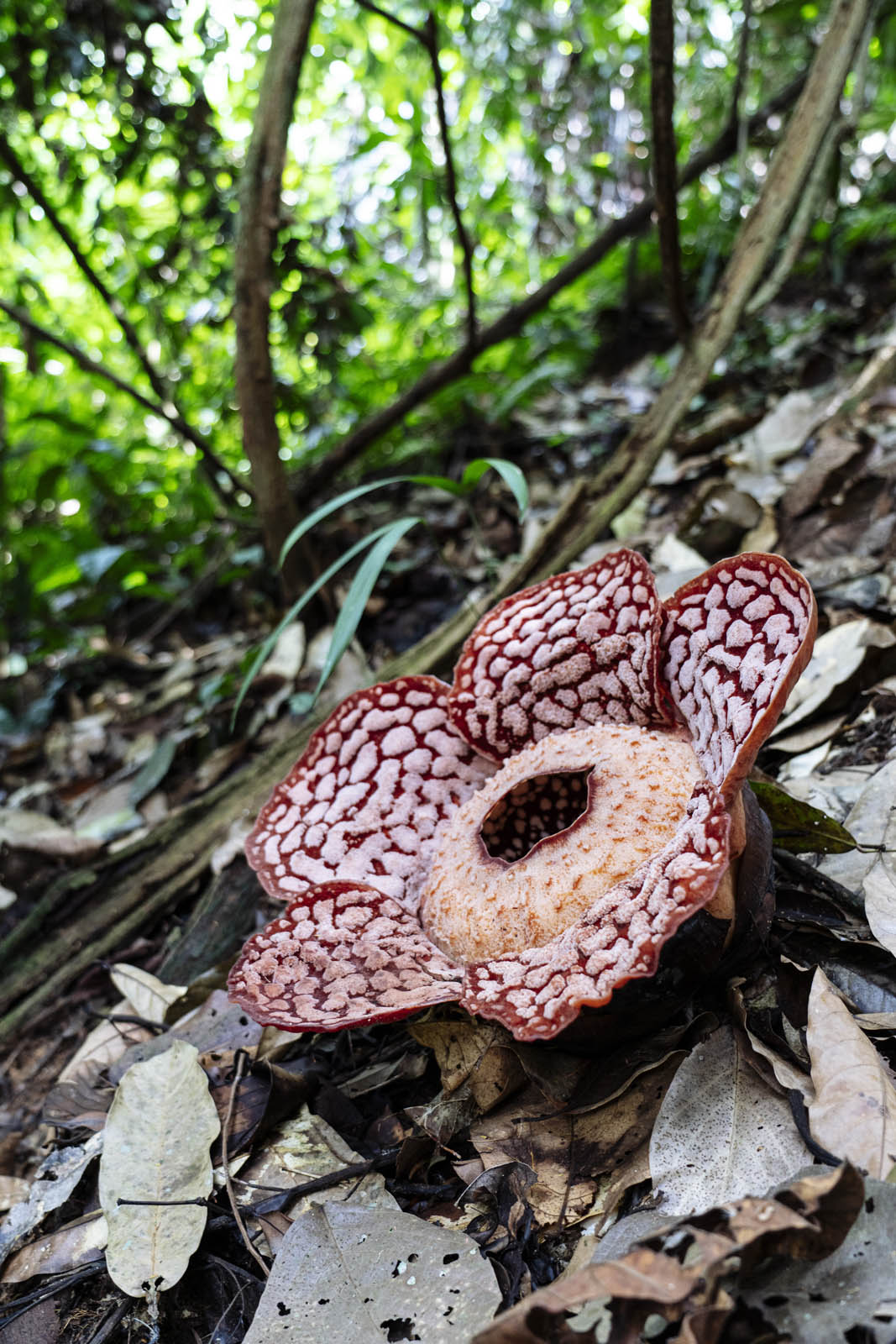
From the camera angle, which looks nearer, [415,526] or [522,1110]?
[522,1110]

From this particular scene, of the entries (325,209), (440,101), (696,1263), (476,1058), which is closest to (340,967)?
(476,1058)

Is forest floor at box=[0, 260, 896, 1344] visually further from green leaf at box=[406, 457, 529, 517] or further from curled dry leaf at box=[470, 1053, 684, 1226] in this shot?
green leaf at box=[406, 457, 529, 517]

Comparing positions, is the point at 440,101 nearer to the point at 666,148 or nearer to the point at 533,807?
the point at 666,148

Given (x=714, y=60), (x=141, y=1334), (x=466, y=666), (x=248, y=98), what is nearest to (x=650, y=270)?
(x=714, y=60)

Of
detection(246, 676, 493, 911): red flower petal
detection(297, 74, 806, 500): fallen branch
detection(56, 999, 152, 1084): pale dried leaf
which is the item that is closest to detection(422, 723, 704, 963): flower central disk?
detection(246, 676, 493, 911): red flower petal

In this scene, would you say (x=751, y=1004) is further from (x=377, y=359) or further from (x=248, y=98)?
(x=248, y=98)
